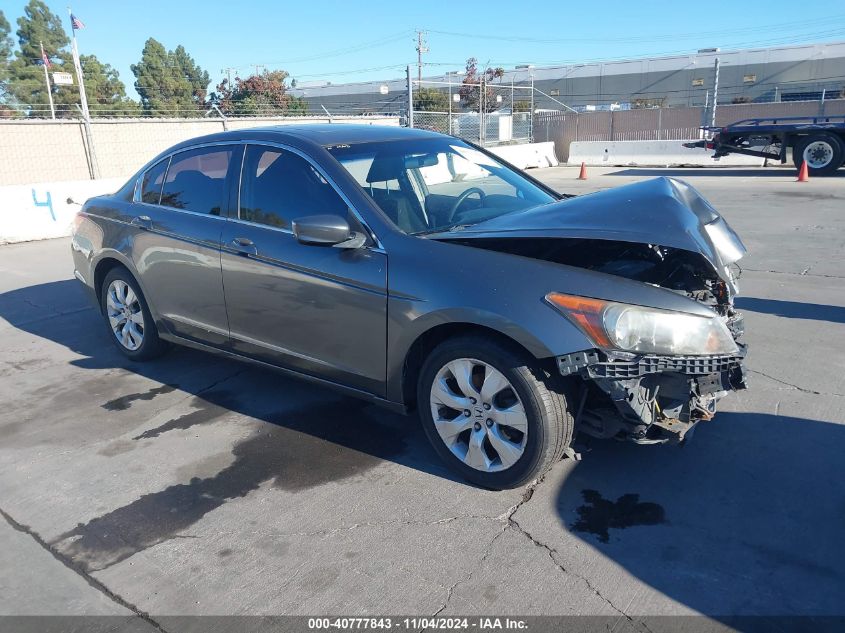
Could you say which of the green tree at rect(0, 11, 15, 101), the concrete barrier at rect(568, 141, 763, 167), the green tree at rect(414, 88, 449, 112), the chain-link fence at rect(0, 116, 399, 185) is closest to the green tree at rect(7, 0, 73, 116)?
the green tree at rect(0, 11, 15, 101)

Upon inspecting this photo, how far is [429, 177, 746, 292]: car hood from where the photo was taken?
10.3ft

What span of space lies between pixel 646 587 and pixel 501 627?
0.62 metres

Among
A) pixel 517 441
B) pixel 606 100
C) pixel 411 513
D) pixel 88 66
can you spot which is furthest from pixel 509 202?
pixel 88 66

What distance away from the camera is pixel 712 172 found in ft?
67.8

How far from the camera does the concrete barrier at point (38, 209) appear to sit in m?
11.6

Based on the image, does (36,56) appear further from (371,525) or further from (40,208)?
(371,525)

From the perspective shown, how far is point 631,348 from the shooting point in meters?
2.96

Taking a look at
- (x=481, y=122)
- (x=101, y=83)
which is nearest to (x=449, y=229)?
(x=481, y=122)

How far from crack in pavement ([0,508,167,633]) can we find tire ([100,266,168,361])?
200cm

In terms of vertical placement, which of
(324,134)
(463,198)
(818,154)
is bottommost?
(818,154)

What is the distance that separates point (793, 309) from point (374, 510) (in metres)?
4.66

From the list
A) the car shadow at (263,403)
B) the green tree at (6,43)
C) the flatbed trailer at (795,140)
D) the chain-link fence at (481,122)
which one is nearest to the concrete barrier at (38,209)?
the car shadow at (263,403)

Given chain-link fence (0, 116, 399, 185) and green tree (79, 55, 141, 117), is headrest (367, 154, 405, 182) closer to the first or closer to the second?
chain-link fence (0, 116, 399, 185)

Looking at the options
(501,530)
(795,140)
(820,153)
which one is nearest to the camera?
(501,530)
